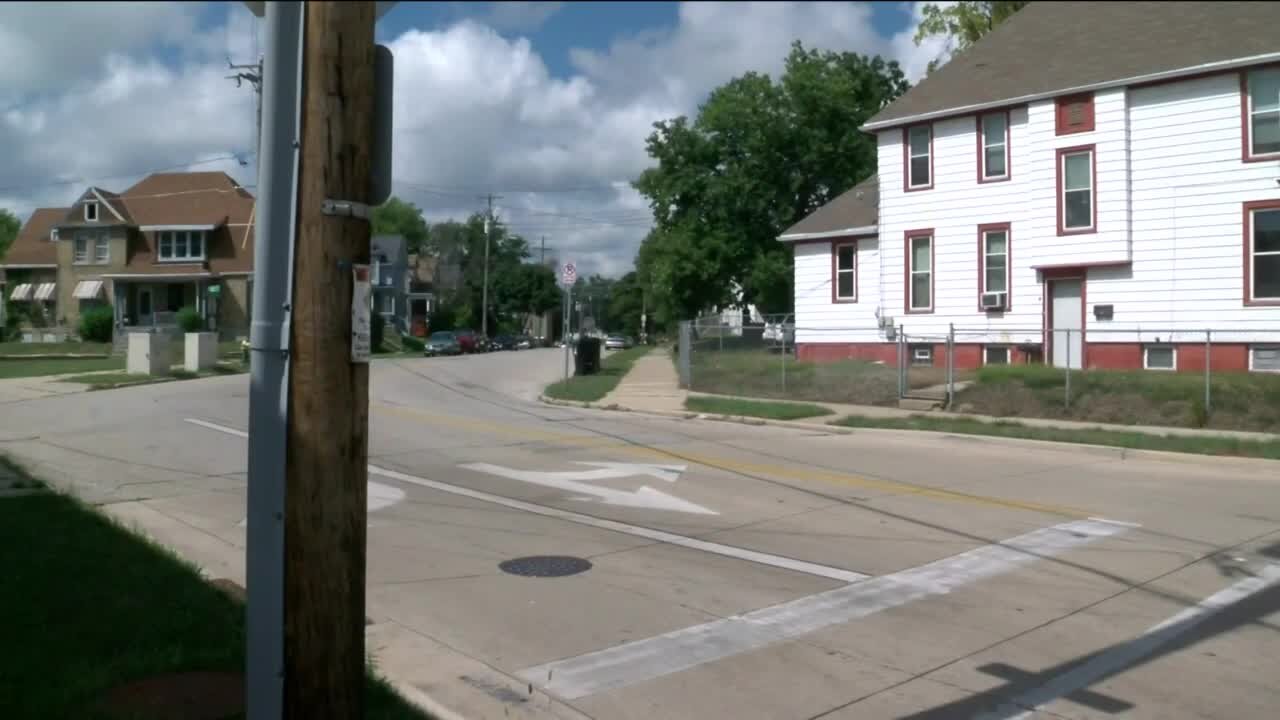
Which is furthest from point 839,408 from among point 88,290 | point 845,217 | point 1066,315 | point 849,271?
point 88,290

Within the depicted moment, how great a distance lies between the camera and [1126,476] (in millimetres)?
14227

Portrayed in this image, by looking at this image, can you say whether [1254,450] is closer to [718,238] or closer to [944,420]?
[944,420]

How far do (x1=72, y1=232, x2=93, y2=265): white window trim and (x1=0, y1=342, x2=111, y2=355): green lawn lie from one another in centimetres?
706

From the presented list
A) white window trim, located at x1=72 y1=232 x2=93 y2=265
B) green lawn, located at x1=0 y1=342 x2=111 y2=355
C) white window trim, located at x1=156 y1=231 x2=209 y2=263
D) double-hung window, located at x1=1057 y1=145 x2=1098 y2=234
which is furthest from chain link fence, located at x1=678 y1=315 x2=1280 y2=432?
white window trim, located at x1=72 y1=232 x2=93 y2=265

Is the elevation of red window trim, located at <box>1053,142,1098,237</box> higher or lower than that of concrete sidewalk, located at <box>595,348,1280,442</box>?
higher

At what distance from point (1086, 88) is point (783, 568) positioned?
20.9 metres

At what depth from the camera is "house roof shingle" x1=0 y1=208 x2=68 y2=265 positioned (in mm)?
61219

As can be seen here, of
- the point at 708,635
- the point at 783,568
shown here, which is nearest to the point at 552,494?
the point at 783,568

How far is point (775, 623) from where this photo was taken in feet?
24.2

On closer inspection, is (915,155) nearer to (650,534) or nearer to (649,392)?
(649,392)

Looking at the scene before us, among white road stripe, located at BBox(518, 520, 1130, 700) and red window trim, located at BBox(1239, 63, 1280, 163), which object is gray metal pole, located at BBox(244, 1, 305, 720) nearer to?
white road stripe, located at BBox(518, 520, 1130, 700)

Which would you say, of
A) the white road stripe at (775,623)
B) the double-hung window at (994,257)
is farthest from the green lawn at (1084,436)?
the double-hung window at (994,257)

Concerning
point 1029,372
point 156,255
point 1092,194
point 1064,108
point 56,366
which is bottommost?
point 56,366

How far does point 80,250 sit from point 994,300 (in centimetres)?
4826
